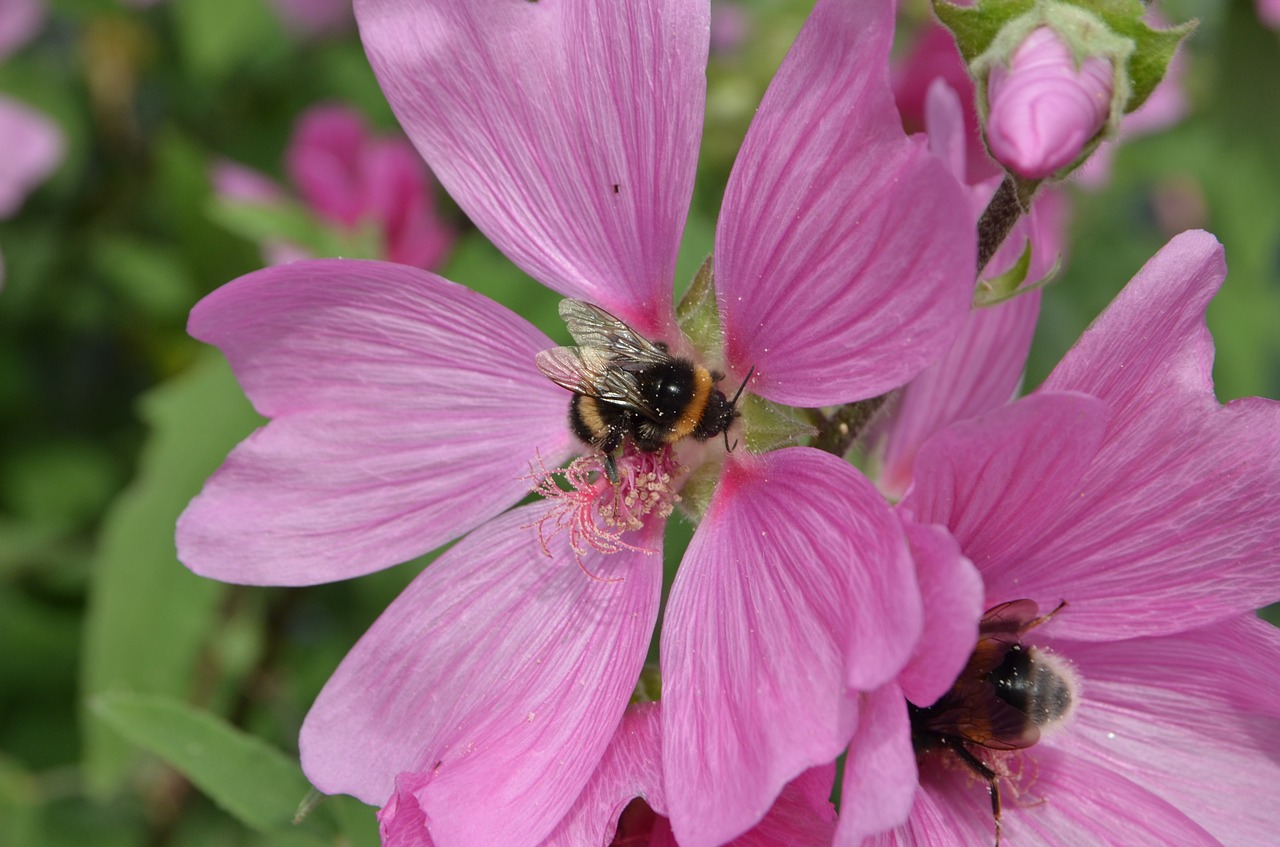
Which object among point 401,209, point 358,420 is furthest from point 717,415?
point 401,209

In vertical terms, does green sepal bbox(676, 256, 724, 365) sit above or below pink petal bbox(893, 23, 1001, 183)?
below

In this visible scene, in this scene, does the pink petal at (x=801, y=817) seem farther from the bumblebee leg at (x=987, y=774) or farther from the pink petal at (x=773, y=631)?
the bumblebee leg at (x=987, y=774)

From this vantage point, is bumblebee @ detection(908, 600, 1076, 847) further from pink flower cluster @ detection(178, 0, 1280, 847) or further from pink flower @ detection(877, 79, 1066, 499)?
pink flower @ detection(877, 79, 1066, 499)

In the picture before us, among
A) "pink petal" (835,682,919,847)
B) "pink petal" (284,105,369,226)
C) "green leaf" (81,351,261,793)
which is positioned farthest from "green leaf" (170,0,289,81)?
"pink petal" (835,682,919,847)

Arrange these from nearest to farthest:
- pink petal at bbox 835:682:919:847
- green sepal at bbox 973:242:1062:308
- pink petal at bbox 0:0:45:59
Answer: pink petal at bbox 835:682:919:847
green sepal at bbox 973:242:1062:308
pink petal at bbox 0:0:45:59

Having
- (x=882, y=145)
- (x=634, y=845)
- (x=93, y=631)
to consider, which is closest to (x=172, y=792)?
(x=93, y=631)

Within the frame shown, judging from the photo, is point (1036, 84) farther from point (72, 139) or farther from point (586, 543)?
point (72, 139)

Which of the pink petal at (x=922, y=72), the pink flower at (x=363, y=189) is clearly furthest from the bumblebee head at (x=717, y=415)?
the pink flower at (x=363, y=189)
